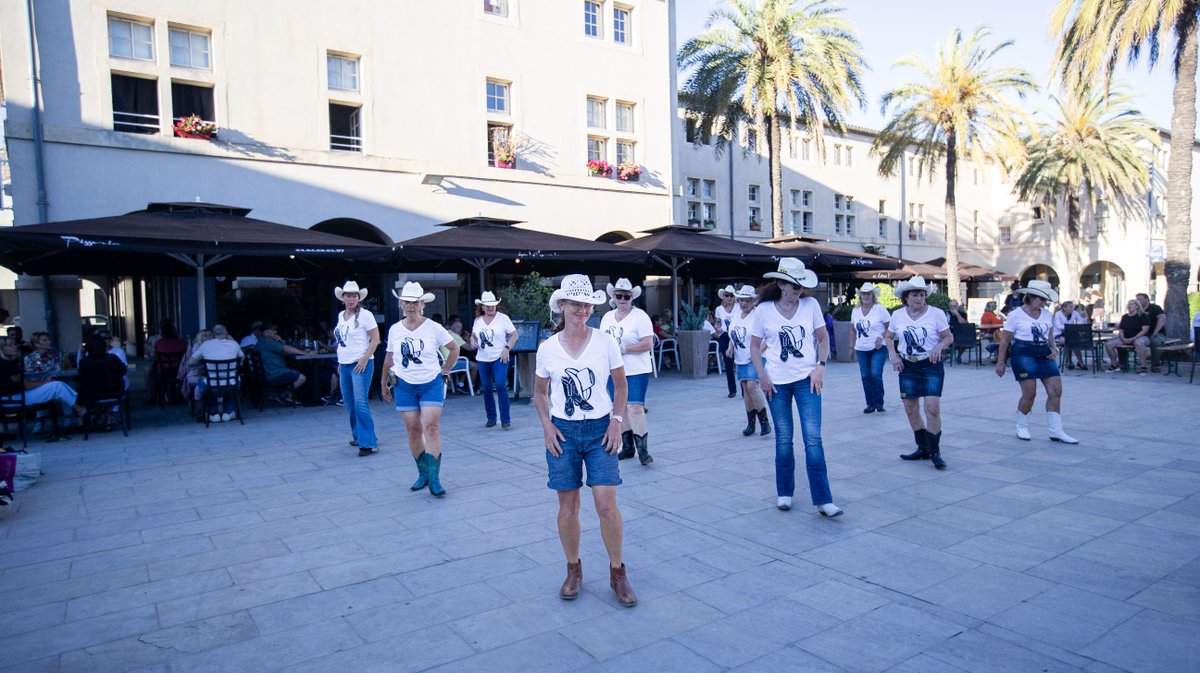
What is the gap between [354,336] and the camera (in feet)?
26.5

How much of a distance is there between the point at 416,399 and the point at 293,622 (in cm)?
271

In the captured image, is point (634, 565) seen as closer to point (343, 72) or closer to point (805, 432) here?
point (805, 432)

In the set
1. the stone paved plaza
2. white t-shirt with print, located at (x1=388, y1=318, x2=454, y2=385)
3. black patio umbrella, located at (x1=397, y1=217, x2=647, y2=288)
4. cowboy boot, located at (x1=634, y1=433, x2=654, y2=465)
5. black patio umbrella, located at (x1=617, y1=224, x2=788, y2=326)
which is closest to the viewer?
the stone paved plaza

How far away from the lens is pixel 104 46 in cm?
1324

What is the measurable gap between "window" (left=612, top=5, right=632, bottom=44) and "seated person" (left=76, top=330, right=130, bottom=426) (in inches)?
586

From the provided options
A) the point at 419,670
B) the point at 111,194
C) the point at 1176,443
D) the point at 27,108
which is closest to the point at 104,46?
the point at 27,108

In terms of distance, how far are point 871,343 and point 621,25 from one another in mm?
13773

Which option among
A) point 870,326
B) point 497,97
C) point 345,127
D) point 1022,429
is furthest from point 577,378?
point 497,97

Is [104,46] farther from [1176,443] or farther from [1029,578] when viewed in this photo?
[1176,443]

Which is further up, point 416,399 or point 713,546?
point 416,399

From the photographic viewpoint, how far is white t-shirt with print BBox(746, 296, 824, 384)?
5465mm

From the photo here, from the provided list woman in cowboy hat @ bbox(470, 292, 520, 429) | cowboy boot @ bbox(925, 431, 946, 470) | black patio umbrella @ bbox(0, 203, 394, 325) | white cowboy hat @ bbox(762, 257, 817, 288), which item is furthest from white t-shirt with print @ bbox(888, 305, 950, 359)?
black patio umbrella @ bbox(0, 203, 394, 325)

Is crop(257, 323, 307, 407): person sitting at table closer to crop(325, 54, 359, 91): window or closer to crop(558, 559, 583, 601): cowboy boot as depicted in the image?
crop(325, 54, 359, 91): window

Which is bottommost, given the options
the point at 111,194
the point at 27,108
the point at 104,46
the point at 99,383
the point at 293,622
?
the point at 293,622
